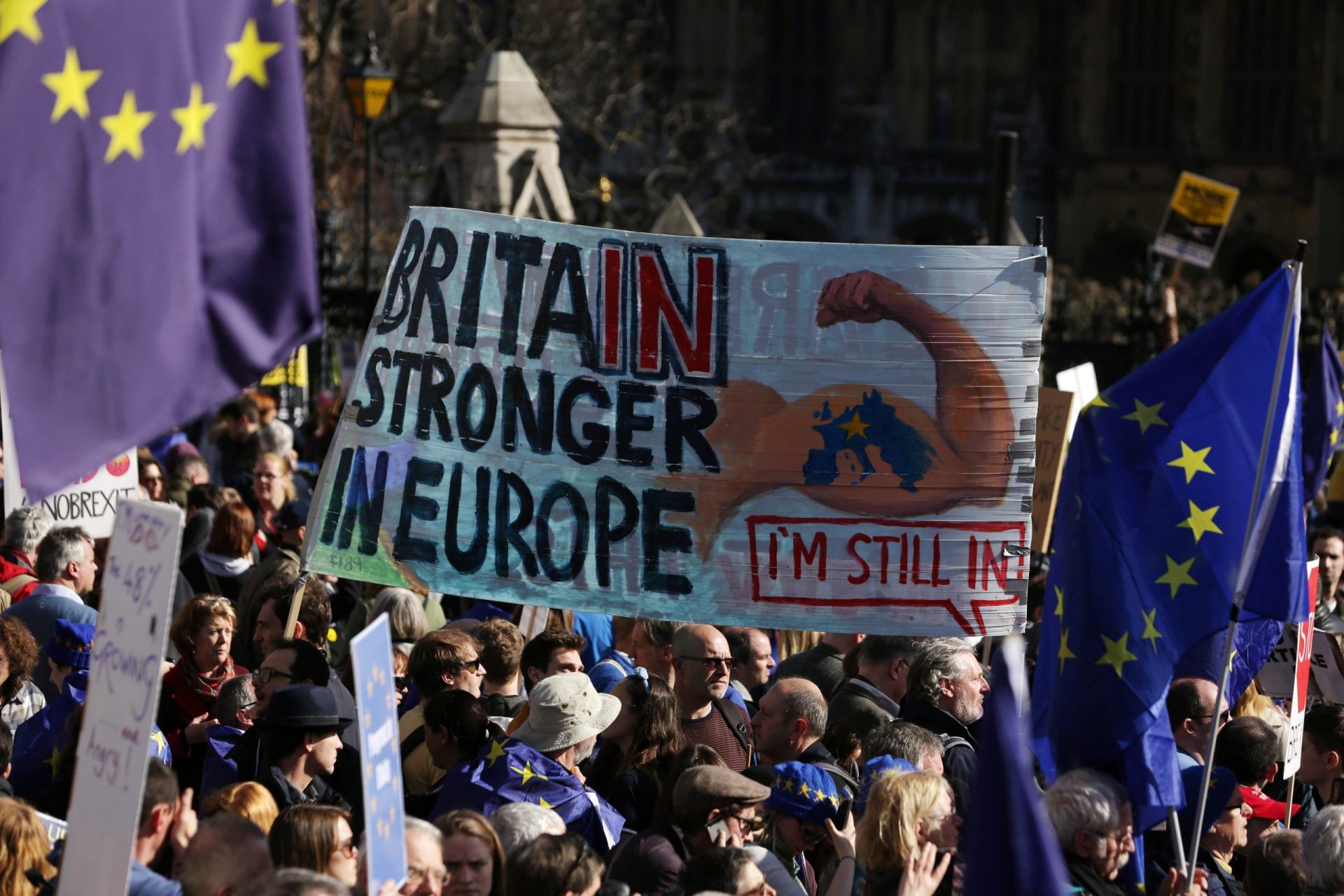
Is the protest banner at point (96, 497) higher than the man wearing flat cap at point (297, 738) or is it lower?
lower

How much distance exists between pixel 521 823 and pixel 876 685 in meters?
2.06

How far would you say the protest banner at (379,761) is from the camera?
3912mm

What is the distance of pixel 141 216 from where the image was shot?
12.0 ft

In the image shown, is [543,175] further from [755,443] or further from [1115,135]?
[1115,135]

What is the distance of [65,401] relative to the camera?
3.59 metres

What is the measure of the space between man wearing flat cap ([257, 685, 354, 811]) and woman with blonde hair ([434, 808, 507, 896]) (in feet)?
2.85

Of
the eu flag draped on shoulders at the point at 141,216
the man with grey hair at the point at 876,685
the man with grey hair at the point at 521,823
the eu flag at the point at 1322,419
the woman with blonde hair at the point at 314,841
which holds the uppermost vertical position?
the eu flag draped on shoulders at the point at 141,216

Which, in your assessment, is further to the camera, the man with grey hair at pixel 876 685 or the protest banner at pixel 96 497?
the protest banner at pixel 96 497

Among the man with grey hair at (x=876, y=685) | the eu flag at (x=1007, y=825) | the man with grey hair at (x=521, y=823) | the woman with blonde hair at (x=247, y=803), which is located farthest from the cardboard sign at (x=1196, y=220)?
the eu flag at (x=1007, y=825)

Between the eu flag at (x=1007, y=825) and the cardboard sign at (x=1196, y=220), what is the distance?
13.7 meters

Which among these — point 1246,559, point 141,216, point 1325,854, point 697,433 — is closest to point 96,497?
point 697,433

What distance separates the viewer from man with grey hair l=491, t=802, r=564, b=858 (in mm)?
4871

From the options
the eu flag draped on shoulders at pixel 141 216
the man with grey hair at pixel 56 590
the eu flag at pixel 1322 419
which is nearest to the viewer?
the eu flag draped on shoulders at pixel 141 216

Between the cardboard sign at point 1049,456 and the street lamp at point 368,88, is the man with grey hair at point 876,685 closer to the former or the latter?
the cardboard sign at point 1049,456
